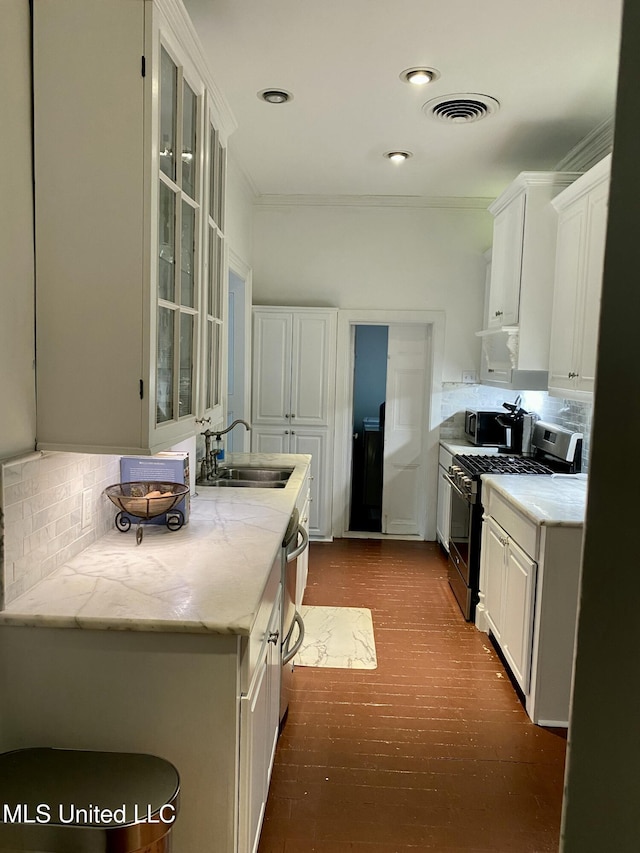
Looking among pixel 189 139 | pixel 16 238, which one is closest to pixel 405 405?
pixel 189 139

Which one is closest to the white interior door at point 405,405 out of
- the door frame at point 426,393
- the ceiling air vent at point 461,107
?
the door frame at point 426,393

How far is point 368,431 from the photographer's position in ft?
20.6

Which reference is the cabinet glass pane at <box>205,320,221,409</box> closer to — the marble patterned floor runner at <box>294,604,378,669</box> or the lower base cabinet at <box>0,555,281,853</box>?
the lower base cabinet at <box>0,555,281,853</box>

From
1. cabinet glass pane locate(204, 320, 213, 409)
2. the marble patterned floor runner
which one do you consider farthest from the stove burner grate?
cabinet glass pane locate(204, 320, 213, 409)

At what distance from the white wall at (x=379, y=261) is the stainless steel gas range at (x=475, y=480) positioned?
1.30 meters

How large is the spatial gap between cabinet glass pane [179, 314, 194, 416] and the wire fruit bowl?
0.31 metres

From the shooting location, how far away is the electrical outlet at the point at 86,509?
6.56 feet

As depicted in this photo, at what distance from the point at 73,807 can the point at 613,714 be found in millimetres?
1343

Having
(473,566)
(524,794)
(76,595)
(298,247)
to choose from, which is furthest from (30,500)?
(298,247)

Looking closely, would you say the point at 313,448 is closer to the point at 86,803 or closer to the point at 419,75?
the point at 419,75

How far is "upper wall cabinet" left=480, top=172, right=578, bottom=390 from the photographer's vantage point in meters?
3.75

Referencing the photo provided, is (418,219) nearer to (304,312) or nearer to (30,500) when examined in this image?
(304,312)

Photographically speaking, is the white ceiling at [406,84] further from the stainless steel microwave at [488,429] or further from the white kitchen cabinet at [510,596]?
the white kitchen cabinet at [510,596]

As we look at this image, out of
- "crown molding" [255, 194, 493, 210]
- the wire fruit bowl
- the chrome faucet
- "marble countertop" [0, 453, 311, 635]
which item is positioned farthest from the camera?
"crown molding" [255, 194, 493, 210]
